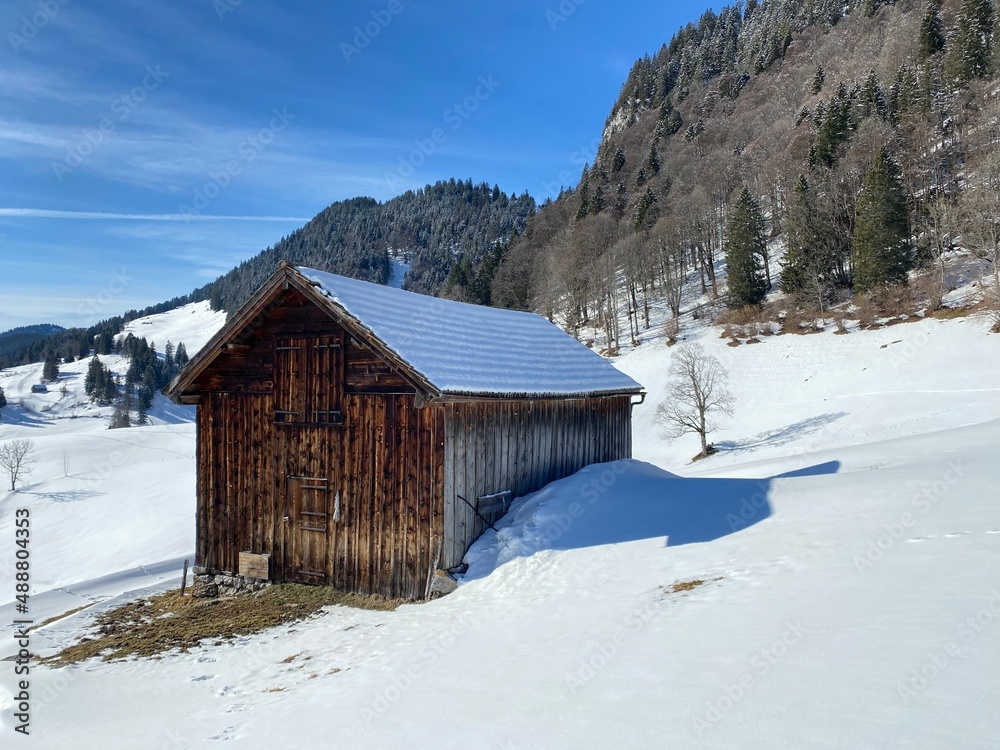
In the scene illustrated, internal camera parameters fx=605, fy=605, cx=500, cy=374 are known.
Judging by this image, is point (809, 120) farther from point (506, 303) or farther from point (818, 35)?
point (818, 35)

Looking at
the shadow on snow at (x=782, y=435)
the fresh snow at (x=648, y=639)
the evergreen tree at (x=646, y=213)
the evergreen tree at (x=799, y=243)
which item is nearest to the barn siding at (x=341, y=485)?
the fresh snow at (x=648, y=639)

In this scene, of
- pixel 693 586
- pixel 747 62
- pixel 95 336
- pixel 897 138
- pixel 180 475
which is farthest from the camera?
pixel 95 336

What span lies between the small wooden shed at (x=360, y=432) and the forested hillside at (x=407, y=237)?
401 ft

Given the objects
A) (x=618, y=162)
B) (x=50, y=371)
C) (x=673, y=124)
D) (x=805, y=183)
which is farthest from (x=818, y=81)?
(x=50, y=371)

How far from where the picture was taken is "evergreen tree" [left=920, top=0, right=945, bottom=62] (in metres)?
62.2

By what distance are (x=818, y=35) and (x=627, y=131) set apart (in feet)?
116

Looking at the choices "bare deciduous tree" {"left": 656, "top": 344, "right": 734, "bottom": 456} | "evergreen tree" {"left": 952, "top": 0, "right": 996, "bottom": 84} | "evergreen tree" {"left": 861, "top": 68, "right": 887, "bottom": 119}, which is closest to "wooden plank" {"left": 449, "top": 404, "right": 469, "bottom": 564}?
"bare deciduous tree" {"left": 656, "top": 344, "right": 734, "bottom": 456}

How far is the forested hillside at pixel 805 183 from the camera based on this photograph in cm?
4162

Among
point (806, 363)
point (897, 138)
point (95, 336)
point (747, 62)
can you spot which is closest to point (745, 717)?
point (806, 363)

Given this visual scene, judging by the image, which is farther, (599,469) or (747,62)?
(747,62)

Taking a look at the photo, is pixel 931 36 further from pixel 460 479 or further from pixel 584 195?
pixel 460 479

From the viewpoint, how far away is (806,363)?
36469 millimetres

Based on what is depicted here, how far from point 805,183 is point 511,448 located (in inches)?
1887

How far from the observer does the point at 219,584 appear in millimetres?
13867
